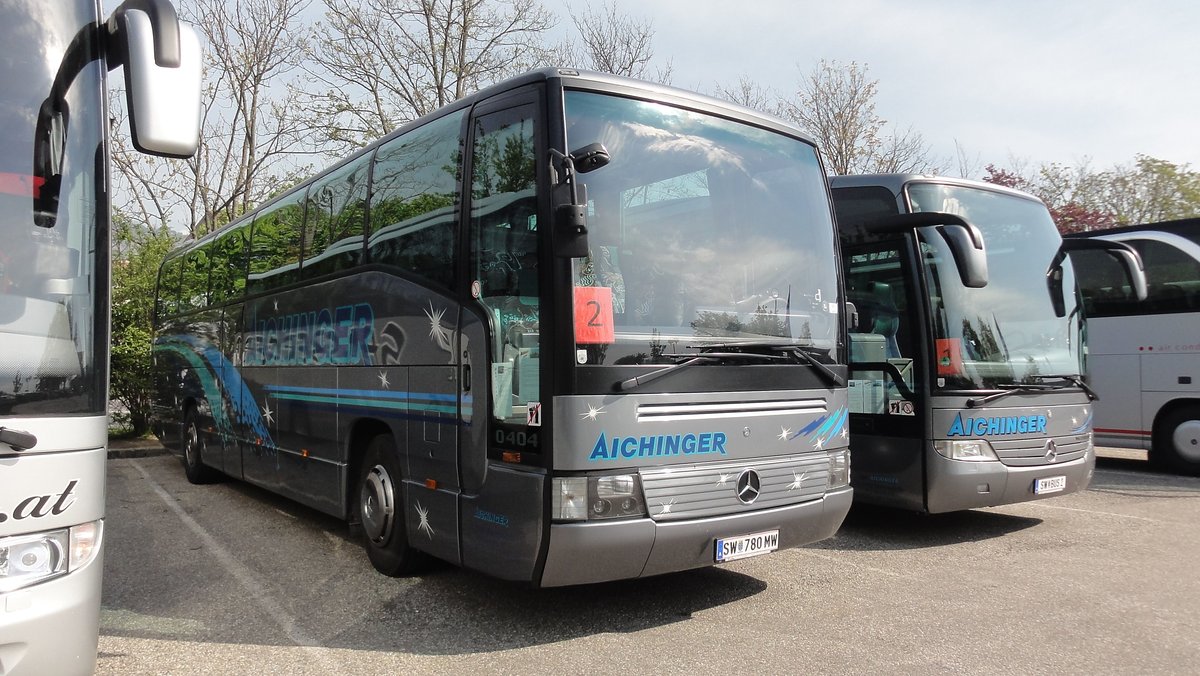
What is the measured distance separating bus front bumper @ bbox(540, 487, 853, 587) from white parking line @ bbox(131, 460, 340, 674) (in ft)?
4.24

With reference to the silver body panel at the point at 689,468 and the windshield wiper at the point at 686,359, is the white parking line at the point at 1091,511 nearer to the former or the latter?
the silver body panel at the point at 689,468

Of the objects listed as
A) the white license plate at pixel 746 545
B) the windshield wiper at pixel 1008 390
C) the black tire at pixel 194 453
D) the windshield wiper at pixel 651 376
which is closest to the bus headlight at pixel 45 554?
the windshield wiper at pixel 651 376

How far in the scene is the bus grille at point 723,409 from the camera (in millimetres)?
4676

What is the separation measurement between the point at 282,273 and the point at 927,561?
6320 millimetres

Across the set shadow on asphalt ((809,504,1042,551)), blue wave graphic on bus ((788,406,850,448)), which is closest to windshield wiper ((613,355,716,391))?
blue wave graphic on bus ((788,406,850,448))

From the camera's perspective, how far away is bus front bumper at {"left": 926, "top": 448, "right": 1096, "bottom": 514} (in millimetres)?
7062

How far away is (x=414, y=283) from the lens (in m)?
5.74

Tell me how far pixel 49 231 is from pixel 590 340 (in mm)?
2456

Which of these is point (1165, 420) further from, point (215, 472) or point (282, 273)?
point (215, 472)

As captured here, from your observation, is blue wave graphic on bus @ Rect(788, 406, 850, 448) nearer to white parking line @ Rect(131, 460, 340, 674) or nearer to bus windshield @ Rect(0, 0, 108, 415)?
white parking line @ Rect(131, 460, 340, 674)

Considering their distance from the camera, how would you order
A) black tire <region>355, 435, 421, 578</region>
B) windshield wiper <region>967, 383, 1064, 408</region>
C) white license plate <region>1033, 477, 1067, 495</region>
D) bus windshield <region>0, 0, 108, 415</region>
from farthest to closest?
white license plate <region>1033, 477, 1067, 495</region>
windshield wiper <region>967, 383, 1064, 408</region>
black tire <region>355, 435, 421, 578</region>
bus windshield <region>0, 0, 108, 415</region>

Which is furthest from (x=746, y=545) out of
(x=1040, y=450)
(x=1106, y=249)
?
(x=1106, y=249)

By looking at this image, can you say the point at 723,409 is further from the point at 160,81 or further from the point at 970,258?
the point at 160,81

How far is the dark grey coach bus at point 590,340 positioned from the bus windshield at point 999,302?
6.17 feet
